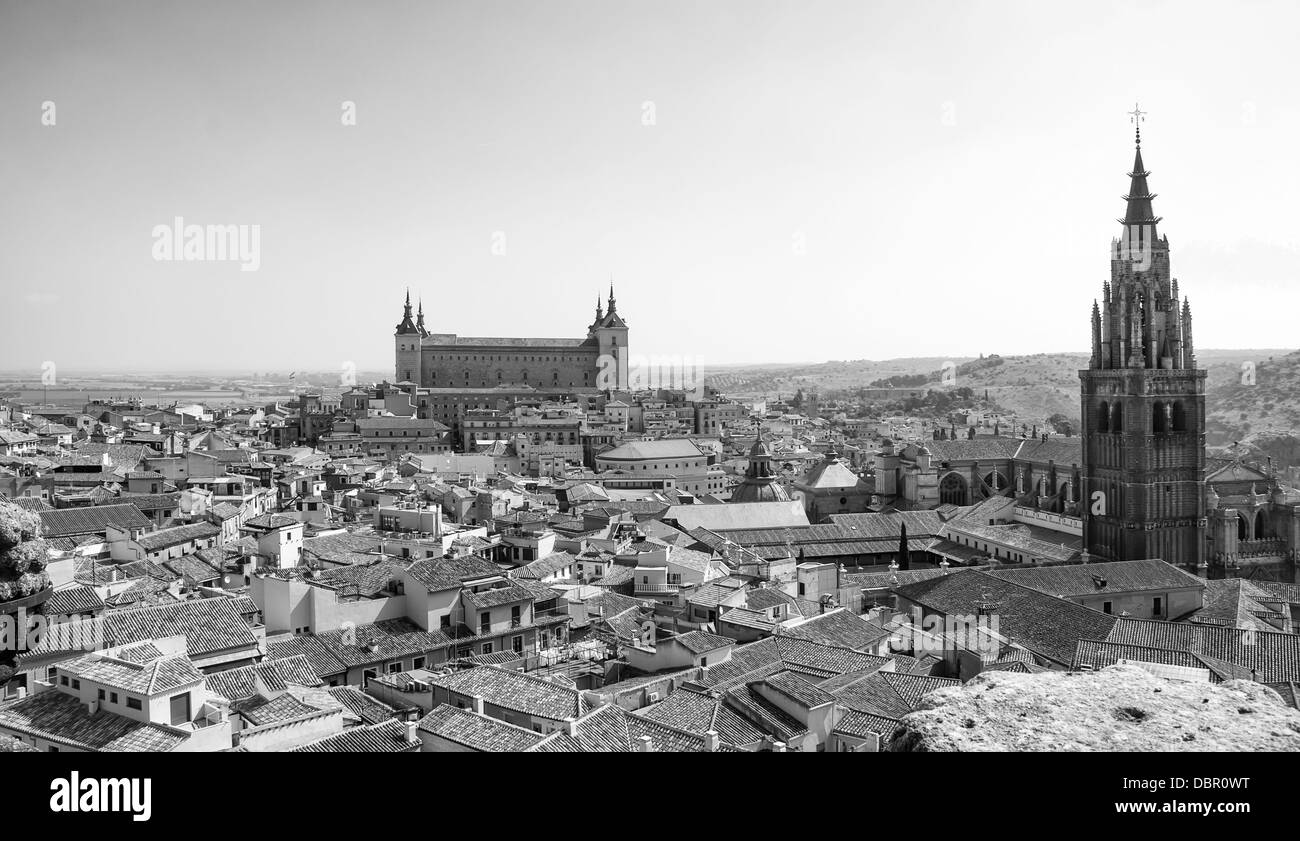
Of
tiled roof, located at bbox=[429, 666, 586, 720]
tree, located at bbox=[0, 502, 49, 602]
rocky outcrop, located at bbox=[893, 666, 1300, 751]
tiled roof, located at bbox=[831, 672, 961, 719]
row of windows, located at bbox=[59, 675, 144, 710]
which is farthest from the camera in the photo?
tiled roof, located at bbox=[831, 672, 961, 719]

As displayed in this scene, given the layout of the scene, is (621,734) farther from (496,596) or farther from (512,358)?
(512,358)

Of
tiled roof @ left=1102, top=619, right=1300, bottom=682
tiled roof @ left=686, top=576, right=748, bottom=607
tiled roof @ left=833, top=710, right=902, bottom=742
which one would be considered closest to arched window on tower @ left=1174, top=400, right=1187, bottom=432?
tiled roof @ left=1102, top=619, right=1300, bottom=682

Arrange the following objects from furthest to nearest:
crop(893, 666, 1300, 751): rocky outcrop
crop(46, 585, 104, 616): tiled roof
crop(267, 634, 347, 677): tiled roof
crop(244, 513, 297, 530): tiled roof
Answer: crop(244, 513, 297, 530): tiled roof → crop(267, 634, 347, 677): tiled roof → crop(46, 585, 104, 616): tiled roof → crop(893, 666, 1300, 751): rocky outcrop

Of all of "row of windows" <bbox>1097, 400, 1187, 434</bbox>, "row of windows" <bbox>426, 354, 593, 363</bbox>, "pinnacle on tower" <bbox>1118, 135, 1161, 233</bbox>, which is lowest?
"row of windows" <bbox>1097, 400, 1187, 434</bbox>

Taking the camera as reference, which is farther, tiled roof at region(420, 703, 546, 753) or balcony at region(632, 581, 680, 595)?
balcony at region(632, 581, 680, 595)

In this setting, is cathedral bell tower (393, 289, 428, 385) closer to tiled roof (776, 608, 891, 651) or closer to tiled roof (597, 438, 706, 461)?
tiled roof (597, 438, 706, 461)

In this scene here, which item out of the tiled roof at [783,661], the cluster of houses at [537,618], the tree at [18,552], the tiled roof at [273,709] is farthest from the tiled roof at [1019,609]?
the tree at [18,552]

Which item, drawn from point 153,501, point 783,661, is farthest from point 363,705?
point 153,501

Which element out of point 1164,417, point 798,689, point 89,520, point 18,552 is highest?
point 1164,417
